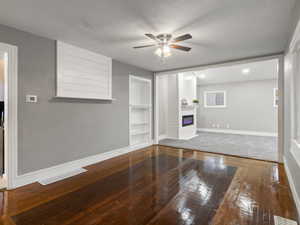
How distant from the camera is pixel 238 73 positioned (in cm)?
639

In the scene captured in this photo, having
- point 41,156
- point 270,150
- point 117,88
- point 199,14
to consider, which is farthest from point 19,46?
point 270,150

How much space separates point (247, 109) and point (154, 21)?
7034 mm

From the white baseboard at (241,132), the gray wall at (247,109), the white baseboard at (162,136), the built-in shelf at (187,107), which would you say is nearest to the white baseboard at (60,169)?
the white baseboard at (162,136)

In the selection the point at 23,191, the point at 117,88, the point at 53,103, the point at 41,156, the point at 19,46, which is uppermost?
the point at 19,46

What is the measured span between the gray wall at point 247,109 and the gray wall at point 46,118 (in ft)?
20.8

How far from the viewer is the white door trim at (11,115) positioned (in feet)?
7.95

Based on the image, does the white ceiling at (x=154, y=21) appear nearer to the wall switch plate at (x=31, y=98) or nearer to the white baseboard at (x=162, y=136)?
the wall switch plate at (x=31, y=98)

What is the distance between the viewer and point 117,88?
423 centimetres

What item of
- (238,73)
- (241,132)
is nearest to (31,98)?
(238,73)

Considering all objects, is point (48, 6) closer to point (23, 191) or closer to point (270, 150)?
point (23, 191)

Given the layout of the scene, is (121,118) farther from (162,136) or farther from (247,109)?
(247,109)

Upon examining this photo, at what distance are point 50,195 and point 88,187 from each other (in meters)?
Answer: 0.52

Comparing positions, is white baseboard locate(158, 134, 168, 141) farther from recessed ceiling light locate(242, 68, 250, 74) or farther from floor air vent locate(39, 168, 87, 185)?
recessed ceiling light locate(242, 68, 250, 74)

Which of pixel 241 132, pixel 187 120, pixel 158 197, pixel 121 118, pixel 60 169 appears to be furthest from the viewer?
pixel 241 132
